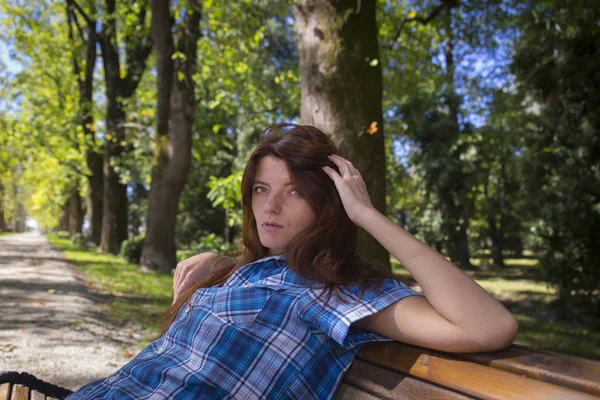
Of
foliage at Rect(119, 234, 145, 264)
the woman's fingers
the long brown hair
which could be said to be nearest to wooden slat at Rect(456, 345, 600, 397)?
the long brown hair

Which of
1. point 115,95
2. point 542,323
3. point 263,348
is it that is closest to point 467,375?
point 263,348

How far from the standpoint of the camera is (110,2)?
19.2 metres

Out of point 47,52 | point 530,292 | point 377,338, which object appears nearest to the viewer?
point 377,338

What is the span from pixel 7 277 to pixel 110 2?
11.5 meters

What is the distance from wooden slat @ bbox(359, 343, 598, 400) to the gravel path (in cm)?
359

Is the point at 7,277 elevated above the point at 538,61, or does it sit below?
below

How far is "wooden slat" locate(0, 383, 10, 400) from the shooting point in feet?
8.03

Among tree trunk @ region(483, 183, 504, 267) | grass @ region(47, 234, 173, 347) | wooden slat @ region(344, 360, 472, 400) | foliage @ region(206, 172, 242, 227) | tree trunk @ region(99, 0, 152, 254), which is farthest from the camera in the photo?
tree trunk @ region(483, 183, 504, 267)

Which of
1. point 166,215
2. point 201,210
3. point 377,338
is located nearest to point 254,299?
point 377,338

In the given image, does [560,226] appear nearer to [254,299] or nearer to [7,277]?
[254,299]

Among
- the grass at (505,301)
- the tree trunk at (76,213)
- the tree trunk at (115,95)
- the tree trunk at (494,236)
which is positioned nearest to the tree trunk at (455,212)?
the tree trunk at (494,236)

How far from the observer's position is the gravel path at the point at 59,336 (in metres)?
4.95

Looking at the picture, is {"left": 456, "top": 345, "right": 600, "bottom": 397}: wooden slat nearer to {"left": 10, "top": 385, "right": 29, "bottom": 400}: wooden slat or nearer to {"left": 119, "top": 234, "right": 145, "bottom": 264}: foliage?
{"left": 10, "top": 385, "right": 29, "bottom": 400}: wooden slat

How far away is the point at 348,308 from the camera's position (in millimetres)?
1852
